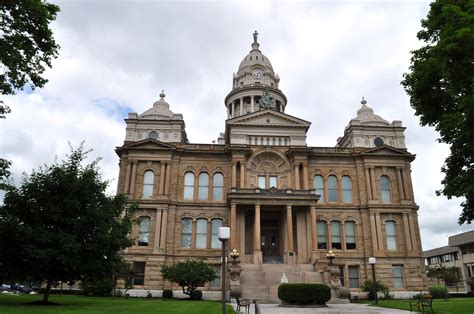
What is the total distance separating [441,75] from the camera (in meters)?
A: 16.3

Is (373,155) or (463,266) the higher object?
(373,155)

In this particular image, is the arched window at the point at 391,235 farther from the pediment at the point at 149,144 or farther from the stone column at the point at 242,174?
the pediment at the point at 149,144

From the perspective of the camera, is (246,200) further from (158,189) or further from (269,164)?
(158,189)

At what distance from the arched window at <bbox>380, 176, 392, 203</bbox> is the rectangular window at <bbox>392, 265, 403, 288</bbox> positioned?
21.5 ft

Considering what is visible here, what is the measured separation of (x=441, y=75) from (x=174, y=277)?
21.8 metres

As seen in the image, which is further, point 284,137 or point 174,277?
point 284,137

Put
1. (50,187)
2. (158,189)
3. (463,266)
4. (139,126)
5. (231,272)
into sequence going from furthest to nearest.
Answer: (463,266) → (139,126) → (158,189) → (231,272) → (50,187)

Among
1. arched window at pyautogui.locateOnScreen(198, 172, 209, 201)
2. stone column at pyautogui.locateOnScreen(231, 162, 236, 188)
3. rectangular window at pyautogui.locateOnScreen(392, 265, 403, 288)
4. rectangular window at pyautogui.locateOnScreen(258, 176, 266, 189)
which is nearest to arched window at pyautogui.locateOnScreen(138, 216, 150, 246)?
arched window at pyautogui.locateOnScreen(198, 172, 209, 201)

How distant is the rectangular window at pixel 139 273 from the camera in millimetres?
33719

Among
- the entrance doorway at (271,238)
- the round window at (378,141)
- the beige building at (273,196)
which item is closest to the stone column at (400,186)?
the beige building at (273,196)

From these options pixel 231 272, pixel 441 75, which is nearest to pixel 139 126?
pixel 231 272

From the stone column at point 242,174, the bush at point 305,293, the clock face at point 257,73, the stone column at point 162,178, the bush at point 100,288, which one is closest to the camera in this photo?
the bush at point 305,293

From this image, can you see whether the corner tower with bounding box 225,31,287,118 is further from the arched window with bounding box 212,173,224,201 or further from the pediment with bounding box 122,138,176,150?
the pediment with bounding box 122,138,176,150

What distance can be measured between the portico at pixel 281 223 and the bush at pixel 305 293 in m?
10.4
